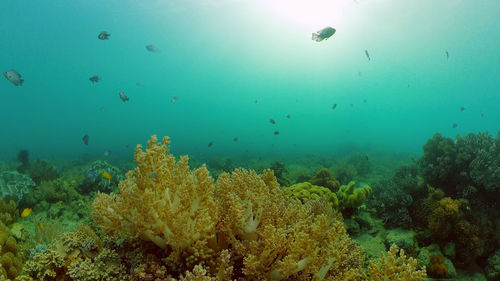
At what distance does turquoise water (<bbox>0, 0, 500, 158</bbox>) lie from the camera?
137 feet

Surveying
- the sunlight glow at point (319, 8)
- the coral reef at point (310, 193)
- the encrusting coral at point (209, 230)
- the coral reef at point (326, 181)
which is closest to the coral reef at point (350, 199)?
the coral reef at point (310, 193)

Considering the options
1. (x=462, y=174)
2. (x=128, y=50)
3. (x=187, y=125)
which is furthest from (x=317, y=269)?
(x=187, y=125)

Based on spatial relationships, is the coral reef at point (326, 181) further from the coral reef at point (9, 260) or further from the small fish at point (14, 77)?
the small fish at point (14, 77)

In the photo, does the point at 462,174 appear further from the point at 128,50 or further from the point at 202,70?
the point at 202,70

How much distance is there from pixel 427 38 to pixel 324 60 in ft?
239

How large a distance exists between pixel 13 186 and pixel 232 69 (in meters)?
144

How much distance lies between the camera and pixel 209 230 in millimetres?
2389

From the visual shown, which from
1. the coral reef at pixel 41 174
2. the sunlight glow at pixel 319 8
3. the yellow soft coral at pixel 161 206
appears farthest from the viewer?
the sunlight glow at pixel 319 8

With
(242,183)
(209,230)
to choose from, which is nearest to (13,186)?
(242,183)

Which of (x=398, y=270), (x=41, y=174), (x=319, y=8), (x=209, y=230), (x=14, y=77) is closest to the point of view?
(x=209, y=230)

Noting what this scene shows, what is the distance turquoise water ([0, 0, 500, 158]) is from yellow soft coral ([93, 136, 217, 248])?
2524cm

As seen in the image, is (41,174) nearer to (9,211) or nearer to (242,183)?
(9,211)

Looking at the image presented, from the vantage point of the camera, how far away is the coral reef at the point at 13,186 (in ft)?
23.0

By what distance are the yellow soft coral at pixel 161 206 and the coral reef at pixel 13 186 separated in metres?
6.81
